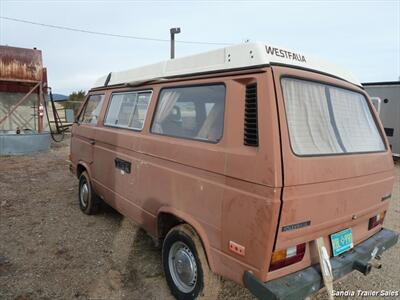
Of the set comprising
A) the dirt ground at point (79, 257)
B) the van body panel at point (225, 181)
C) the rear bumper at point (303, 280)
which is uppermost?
the van body panel at point (225, 181)

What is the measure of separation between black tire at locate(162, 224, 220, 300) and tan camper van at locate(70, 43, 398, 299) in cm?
1

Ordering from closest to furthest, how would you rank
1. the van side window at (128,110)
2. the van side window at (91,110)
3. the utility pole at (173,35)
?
the van side window at (128,110) → the van side window at (91,110) → the utility pole at (173,35)

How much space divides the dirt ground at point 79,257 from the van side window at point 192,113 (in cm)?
156

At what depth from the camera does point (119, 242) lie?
4.17m

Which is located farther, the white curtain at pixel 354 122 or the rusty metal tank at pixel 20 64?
the rusty metal tank at pixel 20 64

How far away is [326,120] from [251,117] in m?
0.72

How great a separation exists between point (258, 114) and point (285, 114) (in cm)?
19

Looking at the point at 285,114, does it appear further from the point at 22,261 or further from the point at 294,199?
the point at 22,261

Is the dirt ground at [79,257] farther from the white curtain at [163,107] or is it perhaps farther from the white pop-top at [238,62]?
the white pop-top at [238,62]

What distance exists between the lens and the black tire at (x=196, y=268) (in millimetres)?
2621

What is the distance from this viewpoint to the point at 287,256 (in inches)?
89.1

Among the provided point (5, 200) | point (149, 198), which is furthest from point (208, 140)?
point (5, 200)

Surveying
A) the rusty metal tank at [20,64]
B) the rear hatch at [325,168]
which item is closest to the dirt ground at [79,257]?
the rear hatch at [325,168]

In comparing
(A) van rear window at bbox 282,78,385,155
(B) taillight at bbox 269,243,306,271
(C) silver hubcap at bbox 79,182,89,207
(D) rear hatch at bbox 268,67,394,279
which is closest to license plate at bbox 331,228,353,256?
(D) rear hatch at bbox 268,67,394,279
